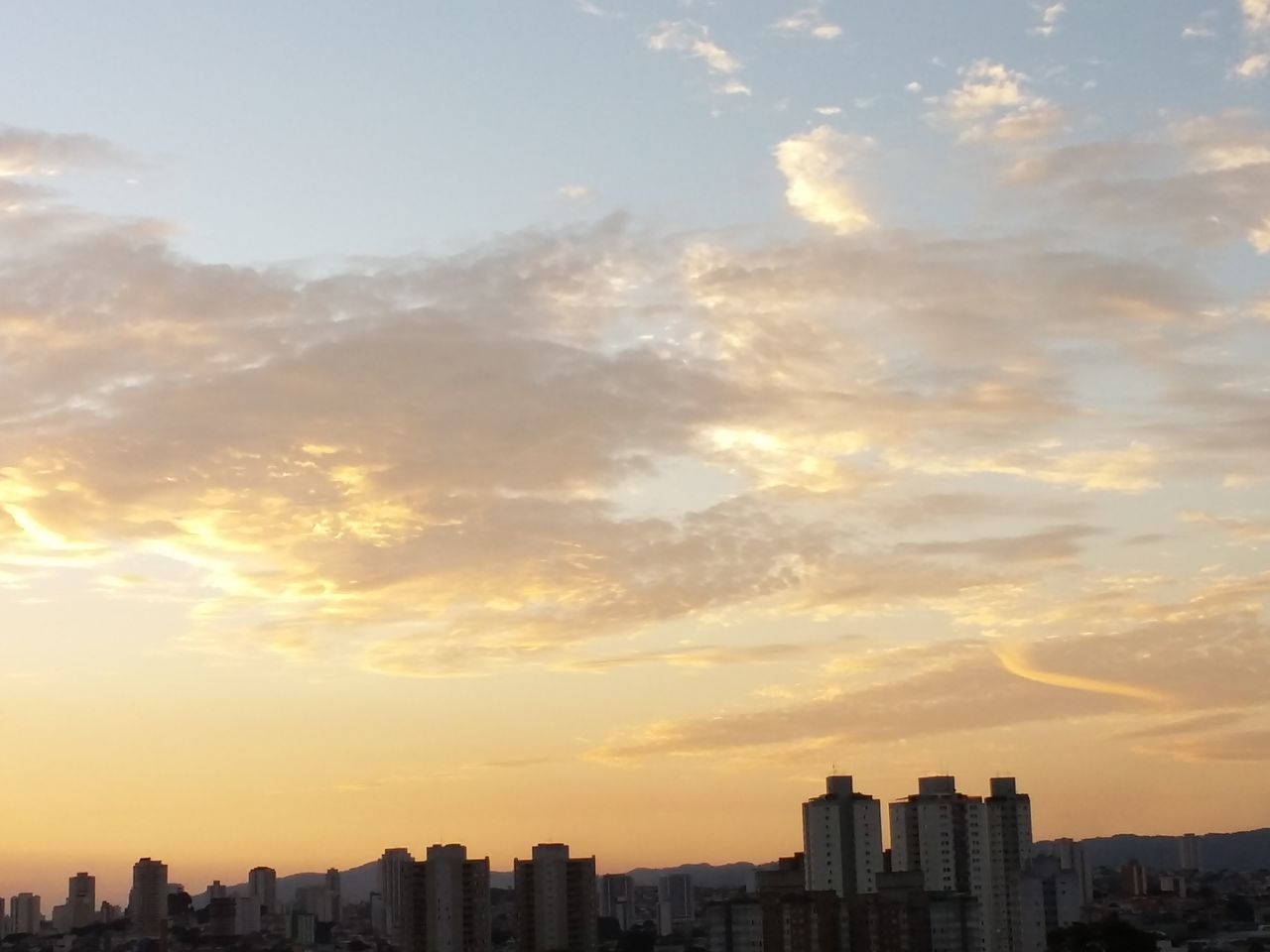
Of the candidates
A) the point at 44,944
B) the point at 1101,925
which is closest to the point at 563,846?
the point at 1101,925

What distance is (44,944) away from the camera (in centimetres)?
19662

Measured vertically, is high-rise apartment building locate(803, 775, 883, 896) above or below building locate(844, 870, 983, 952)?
above

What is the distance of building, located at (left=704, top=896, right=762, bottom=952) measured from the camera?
107500mm

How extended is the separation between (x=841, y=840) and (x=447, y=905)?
2665cm

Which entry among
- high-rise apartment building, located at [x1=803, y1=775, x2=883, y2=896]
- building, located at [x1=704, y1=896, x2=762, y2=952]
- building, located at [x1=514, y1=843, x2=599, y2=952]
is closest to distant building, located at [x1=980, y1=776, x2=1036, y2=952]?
high-rise apartment building, located at [x1=803, y1=775, x2=883, y2=896]

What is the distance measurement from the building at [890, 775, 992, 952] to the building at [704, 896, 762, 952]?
11964 mm

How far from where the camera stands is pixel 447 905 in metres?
117

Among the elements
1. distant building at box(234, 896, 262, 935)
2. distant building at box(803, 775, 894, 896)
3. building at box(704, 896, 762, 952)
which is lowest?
distant building at box(234, 896, 262, 935)

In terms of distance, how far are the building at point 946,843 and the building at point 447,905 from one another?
28755 mm

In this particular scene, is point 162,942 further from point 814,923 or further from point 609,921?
point 814,923

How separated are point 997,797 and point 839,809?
10.6 m

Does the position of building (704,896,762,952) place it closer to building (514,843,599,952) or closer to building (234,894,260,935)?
building (514,843,599,952)

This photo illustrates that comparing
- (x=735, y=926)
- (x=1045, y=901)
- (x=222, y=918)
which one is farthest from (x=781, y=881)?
(x=222, y=918)

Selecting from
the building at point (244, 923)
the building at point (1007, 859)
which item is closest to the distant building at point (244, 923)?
the building at point (244, 923)
